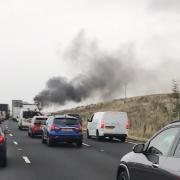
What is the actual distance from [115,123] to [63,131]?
273 inches

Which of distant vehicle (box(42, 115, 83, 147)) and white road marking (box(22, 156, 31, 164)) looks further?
distant vehicle (box(42, 115, 83, 147))

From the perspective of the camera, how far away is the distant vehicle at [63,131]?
24.9 meters

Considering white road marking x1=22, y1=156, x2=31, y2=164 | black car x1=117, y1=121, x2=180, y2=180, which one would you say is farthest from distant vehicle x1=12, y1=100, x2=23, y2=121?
black car x1=117, y1=121, x2=180, y2=180

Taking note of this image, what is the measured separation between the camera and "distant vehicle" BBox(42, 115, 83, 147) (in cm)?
2488

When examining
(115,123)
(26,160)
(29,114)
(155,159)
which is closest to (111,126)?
(115,123)

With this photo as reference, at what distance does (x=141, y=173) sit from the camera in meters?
7.26

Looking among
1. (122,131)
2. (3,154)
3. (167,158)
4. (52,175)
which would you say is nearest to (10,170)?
(3,154)

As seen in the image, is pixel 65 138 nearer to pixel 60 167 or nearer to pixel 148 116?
pixel 60 167

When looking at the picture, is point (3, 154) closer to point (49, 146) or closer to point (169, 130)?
point (169, 130)

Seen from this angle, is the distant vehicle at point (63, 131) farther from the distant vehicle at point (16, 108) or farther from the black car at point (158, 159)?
the distant vehicle at point (16, 108)

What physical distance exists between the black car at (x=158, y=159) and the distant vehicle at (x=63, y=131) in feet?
55.2

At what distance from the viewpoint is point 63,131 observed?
2503cm

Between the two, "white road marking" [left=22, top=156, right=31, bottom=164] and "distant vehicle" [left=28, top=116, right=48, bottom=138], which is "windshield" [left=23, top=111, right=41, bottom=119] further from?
"white road marking" [left=22, top=156, right=31, bottom=164]

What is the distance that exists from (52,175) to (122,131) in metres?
18.0
